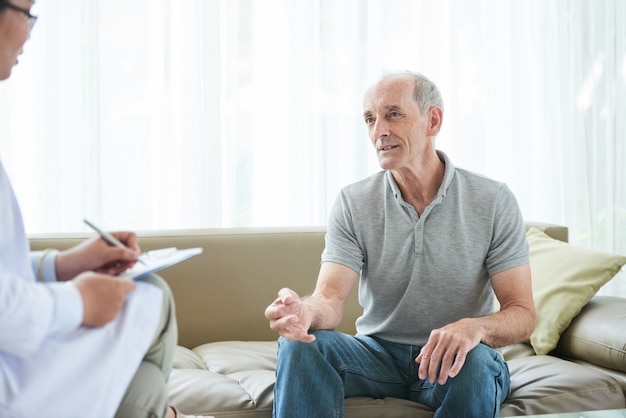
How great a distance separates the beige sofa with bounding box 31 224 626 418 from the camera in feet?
6.20

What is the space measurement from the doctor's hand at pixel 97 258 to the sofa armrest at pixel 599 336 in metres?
1.39

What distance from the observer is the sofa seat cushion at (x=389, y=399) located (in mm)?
1860

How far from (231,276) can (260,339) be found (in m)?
0.23

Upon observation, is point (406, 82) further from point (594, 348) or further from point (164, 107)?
point (164, 107)

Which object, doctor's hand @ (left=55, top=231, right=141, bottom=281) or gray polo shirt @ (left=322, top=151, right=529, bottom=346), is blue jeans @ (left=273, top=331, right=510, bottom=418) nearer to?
gray polo shirt @ (left=322, top=151, right=529, bottom=346)

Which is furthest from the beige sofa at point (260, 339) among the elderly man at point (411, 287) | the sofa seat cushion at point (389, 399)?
A: the elderly man at point (411, 287)

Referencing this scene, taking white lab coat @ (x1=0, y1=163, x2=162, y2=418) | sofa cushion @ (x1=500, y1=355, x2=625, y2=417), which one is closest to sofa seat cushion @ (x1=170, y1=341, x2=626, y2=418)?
sofa cushion @ (x1=500, y1=355, x2=625, y2=417)

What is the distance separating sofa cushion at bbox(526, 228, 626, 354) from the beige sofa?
46 millimetres

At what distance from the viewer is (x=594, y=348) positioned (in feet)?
7.11

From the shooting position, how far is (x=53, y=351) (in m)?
1.08

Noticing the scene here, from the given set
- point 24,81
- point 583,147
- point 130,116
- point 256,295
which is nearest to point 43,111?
point 24,81

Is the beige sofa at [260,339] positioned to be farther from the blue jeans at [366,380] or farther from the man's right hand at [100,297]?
the man's right hand at [100,297]

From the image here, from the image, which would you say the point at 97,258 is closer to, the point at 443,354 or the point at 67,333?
the point at 67,333

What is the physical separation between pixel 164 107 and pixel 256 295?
1053mm
